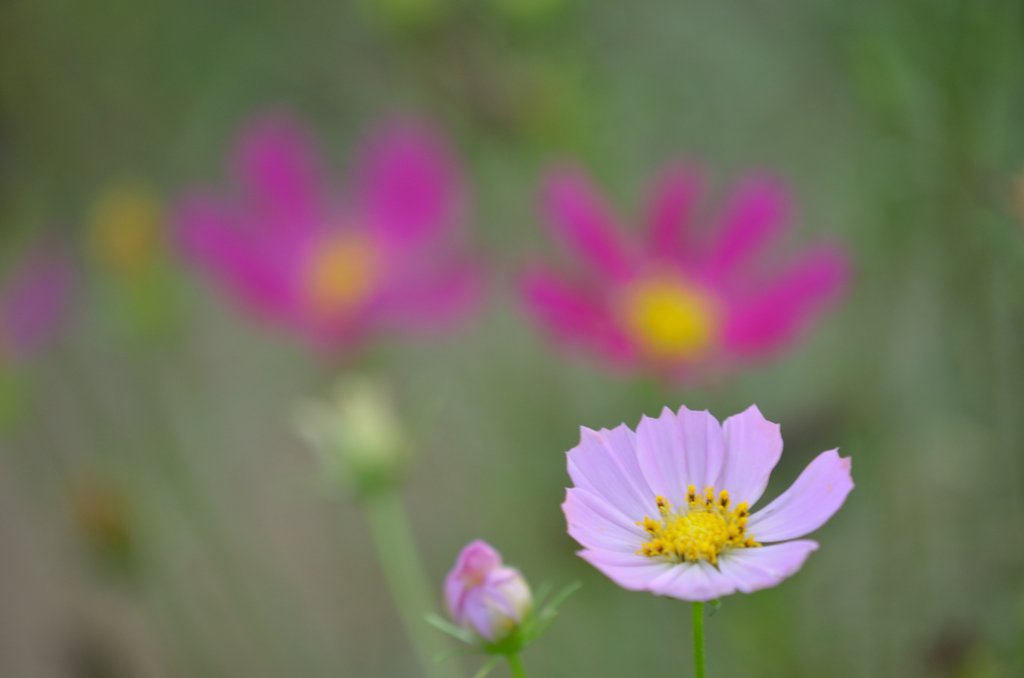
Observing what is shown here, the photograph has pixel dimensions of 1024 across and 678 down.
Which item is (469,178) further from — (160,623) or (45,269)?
(160,623)

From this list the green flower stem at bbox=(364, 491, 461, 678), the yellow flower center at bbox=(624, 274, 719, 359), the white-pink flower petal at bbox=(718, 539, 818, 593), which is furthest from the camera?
the yellow flower center at bbox=(624, 274, 719, 359)

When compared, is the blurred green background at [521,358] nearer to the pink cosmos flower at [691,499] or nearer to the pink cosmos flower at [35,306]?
the pink cosmos flower at [35,306]

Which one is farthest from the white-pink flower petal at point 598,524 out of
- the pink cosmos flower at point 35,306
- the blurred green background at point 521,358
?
the pink cosmos flower at point 35,306

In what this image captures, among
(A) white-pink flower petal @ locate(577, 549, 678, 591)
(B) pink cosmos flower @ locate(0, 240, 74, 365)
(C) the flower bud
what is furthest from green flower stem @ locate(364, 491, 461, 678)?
(B) pink cosmos flower @ locate(0, 240, 74, 365)

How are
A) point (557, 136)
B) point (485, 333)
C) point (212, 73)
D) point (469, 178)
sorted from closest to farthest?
point (557, 136), point (469, 178), point (485, 333), point (212, 73)

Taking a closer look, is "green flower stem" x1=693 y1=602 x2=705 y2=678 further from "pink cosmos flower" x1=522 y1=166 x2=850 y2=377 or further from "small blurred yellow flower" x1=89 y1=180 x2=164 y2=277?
"small blurred yellow flower" x1=89 y1=180 x2=164 y2=277

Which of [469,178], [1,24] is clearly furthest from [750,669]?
[1,24]
